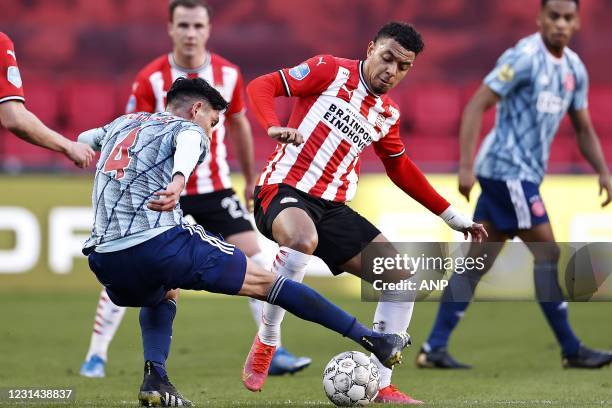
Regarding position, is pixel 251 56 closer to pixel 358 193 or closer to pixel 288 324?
pixel 358 193

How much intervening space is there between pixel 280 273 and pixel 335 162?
0.64 m

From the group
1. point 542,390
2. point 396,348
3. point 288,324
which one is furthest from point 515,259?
point 288,324

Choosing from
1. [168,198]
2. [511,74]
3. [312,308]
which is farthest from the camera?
[511,74]

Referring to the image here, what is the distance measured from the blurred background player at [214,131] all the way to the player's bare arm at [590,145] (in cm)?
213

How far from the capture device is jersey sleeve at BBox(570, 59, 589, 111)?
7344 millimetres

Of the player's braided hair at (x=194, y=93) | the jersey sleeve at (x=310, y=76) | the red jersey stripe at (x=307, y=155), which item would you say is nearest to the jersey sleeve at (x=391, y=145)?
the red jersey stripe at (x=307, y=155)

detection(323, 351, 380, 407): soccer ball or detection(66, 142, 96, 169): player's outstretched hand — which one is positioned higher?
detection(66, 142, 96, 169): player's outstretched hand

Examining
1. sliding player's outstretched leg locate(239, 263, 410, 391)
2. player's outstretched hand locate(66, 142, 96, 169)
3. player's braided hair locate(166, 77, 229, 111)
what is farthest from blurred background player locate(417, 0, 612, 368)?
player's outstretched hand locate(66, 142, 96, 169)

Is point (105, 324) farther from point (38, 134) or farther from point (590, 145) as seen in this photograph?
point (590, 145)

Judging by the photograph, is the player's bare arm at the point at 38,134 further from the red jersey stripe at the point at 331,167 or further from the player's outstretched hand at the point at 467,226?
the player's outstretched hand at the point at 467,226

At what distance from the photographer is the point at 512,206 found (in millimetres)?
7211

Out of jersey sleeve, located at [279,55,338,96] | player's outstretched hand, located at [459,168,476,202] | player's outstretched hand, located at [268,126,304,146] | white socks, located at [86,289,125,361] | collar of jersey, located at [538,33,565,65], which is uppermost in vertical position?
jersey sleeve, located at [279,55,338,96]

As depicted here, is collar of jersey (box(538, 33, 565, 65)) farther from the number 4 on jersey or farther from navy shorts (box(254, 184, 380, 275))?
the number 4 on jersey

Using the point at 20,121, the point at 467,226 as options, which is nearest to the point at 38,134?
the point at 20,121
